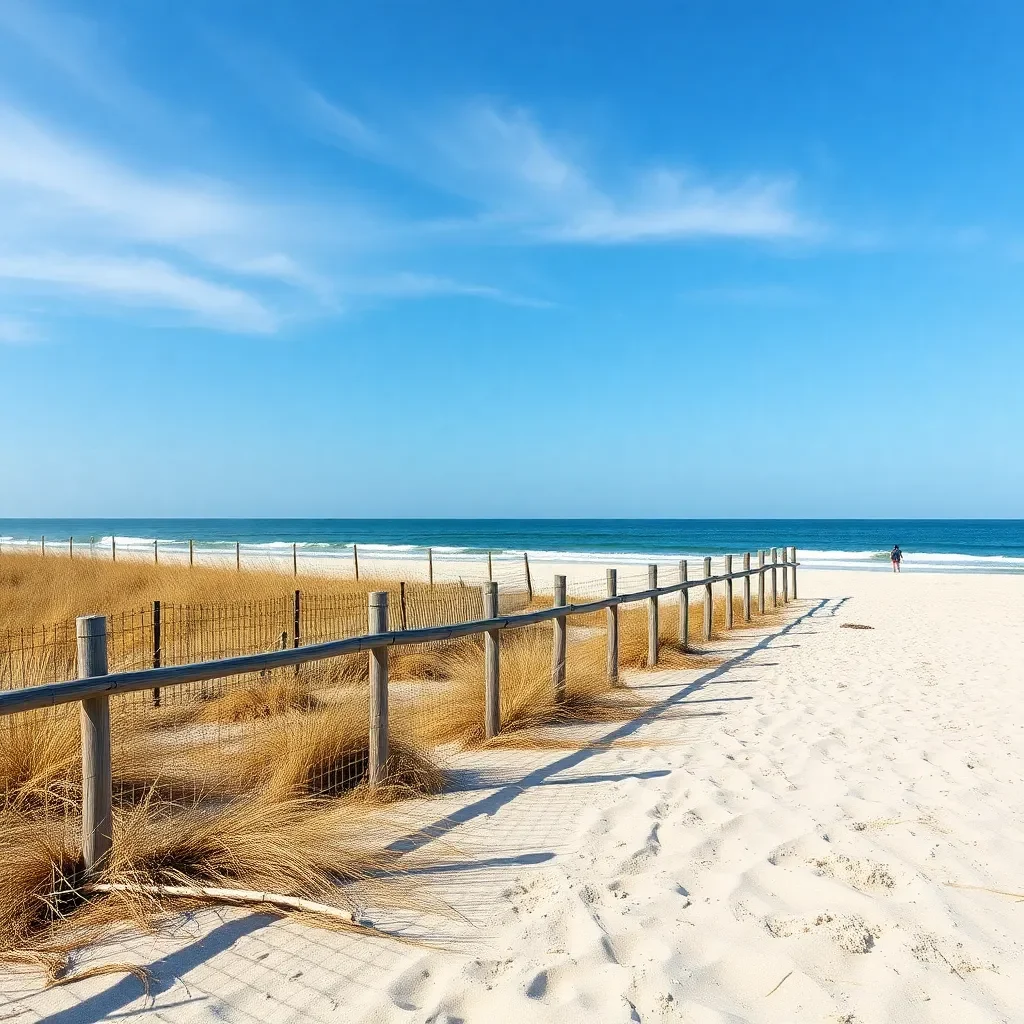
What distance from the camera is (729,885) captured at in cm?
355

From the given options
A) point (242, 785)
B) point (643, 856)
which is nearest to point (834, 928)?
point (643, 856)

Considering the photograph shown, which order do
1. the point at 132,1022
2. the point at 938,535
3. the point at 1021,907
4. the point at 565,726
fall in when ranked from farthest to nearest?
the point at 938,535 → the point at 565,726 → the point at 1021,907 → the point at 132,1022

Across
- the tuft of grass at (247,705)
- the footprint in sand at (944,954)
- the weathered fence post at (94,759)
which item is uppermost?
the weathered fence post at (94,759)

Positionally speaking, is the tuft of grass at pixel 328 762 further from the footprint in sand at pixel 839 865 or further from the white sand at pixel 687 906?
the footprint in sand at pixel 839 865

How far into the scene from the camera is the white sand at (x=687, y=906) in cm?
266

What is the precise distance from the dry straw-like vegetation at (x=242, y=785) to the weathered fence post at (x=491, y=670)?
5.6 inches

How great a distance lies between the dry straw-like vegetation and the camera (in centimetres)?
322

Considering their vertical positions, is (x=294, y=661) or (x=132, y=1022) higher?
(x=294, y=661)

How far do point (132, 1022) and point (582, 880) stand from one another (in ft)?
5.91

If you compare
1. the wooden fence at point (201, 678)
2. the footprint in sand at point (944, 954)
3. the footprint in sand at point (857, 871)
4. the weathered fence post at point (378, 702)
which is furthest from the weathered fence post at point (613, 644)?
the footprint in sand at point (944, 954)

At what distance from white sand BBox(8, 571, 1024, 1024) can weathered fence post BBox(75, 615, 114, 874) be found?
52cm

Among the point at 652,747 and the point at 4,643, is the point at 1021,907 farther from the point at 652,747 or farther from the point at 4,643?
the point at 4,643

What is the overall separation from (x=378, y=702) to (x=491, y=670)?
4.58 feet

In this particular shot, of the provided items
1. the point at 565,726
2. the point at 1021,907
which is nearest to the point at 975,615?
the point at 565,726
